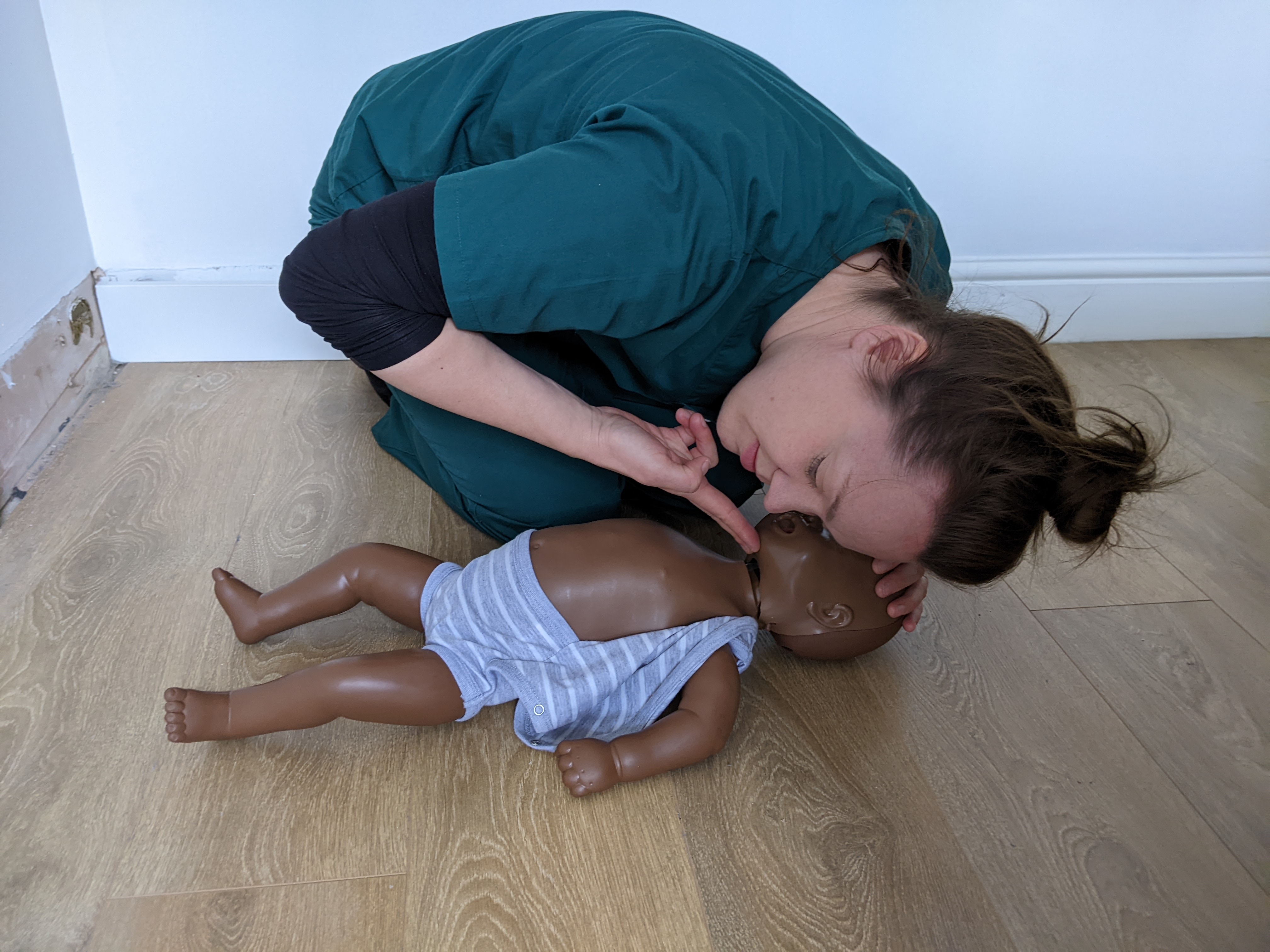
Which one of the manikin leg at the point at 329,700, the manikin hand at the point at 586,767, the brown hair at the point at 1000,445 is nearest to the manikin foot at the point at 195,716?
the manikin leg at the point at 329,700

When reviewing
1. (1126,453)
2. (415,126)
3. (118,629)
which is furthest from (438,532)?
(1126,453)

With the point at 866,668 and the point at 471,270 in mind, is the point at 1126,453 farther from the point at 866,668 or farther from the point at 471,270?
the point at 471,270

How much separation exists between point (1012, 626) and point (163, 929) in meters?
0.88

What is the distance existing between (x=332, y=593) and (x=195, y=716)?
18 centimetres

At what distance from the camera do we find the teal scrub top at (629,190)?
0.69 meters

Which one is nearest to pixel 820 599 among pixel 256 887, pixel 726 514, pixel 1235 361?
Answer: pixel 726 514

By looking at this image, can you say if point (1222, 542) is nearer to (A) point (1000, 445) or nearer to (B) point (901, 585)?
(B) point (901, 585)

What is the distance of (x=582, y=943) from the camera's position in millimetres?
683

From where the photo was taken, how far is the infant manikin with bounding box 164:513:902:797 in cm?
80

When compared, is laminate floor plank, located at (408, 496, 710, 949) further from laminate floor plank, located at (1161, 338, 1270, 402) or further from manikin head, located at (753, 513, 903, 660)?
laminate floor plank, located at (1161, 338, 1270, 402)

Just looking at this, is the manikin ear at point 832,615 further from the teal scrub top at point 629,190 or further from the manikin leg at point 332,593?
the manikin leg at point 332,593

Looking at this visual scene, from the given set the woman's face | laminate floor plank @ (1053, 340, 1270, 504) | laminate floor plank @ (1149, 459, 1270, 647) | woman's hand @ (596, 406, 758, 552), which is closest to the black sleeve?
woman's hand @ (596, 406, 758, 552)

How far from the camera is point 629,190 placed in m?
0.69

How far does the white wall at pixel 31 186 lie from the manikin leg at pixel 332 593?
0.50 metres
